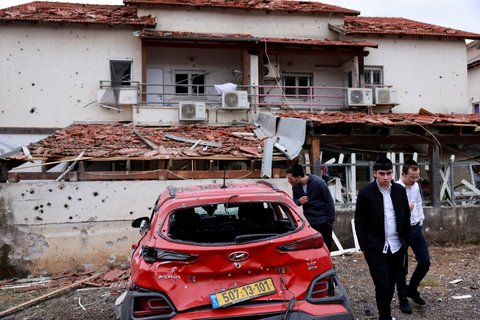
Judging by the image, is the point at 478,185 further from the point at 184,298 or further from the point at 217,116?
the point at 184,298

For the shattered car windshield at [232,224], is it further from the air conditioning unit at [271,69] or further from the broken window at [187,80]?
the air conditioning unit at [271,69]

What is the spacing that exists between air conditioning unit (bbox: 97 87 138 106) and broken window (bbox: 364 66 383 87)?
9249 mm

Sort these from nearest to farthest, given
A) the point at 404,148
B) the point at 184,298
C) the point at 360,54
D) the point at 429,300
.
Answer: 1. the point at 184,298
2. the point at 429,300
3. the point at 404,148
4. the point at 360,54

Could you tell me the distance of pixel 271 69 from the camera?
15812 millimetres

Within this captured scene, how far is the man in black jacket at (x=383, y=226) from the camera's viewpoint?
14.1 ft

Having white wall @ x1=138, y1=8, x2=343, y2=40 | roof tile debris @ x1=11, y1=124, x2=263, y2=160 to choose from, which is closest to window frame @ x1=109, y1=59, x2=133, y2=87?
white wall @ x1=138, y1=8, x2=343, y2=40

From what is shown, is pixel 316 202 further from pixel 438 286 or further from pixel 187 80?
pixel 187 80

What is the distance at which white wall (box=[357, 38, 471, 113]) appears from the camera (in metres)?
16.7

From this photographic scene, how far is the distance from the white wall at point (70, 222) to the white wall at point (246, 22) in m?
8.57

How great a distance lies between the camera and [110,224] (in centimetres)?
864

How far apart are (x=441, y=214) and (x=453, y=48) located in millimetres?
10193

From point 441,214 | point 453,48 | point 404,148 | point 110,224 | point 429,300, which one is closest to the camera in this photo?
point 429,300

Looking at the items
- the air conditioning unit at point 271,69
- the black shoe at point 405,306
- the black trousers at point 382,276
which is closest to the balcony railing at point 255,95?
the air conditioning unit at point 271,69

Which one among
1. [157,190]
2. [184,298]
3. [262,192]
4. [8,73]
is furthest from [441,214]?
[8,73]
